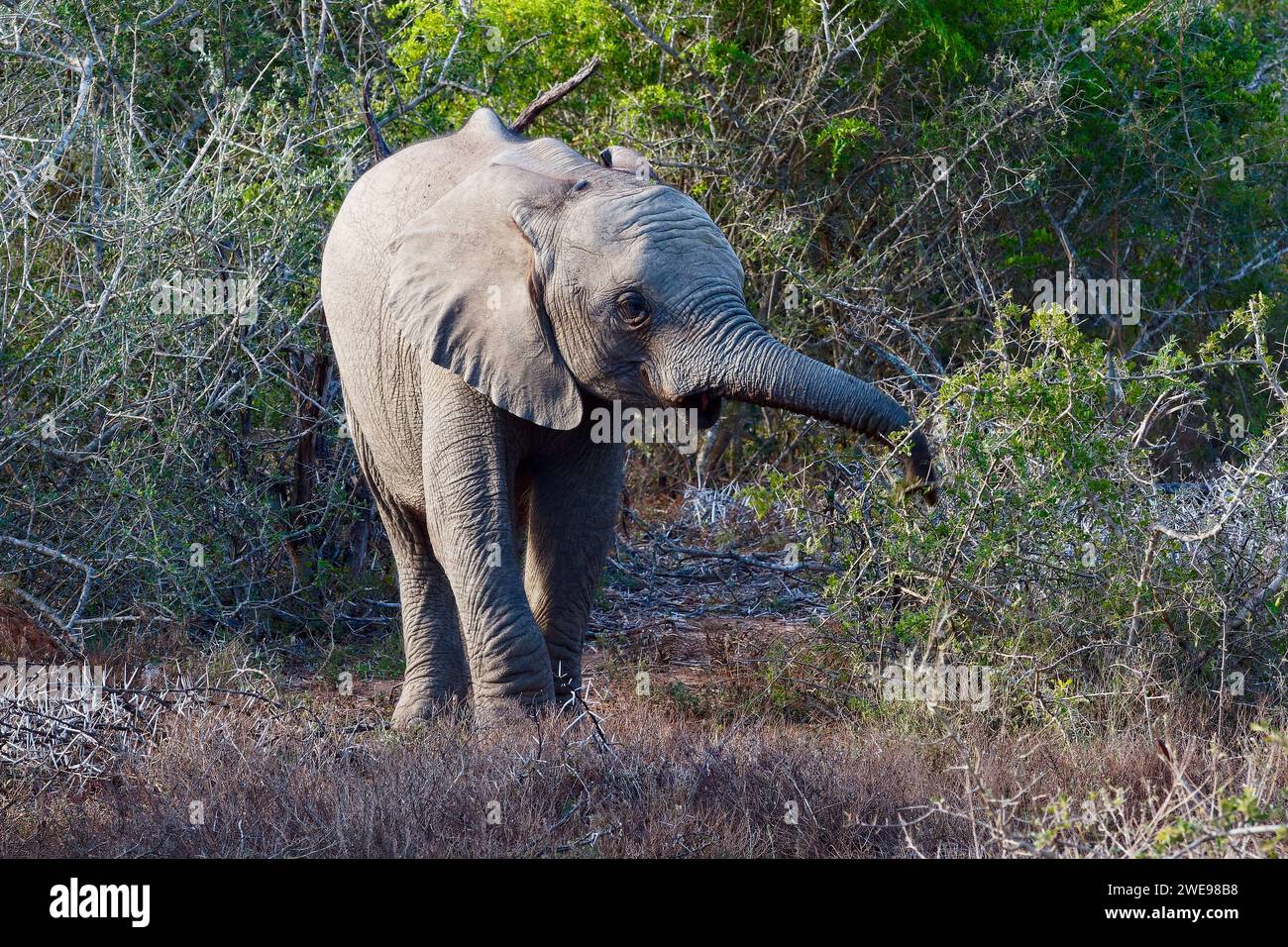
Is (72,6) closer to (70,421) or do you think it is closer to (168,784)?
(70,421)

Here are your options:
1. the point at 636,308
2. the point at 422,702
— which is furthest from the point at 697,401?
the point at 422,702

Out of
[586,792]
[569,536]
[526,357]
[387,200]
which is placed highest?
[387,200]

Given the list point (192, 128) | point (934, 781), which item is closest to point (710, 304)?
point (934, 781)

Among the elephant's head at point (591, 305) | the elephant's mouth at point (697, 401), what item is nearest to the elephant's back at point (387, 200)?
the elephant's head at point (591, 305)

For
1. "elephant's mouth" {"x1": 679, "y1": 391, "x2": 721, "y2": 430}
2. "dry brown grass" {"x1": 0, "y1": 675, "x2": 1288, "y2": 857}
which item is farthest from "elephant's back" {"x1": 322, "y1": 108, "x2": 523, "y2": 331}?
"dry brown grass" {"x1": 0, "y1": 675, "x2": 1288, "y2": 857}

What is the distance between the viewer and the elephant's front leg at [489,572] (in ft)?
18.8

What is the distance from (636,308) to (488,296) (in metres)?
0.61

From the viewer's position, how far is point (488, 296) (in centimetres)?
575

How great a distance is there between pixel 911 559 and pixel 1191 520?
138 cm

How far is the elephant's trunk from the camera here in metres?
5.14

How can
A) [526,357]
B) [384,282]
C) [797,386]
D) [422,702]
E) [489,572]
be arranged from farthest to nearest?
[422,702] → [384,282] → [489,572] → [526,357] → [797,386]

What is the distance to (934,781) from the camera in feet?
17.3

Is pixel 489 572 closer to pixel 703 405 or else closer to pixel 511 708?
pixel 511 708

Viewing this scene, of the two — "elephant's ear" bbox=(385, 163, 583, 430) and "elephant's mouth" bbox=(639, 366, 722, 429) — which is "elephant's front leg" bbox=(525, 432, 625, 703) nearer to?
"elephant's ear" bbox=(385, 163, 583, 430)
